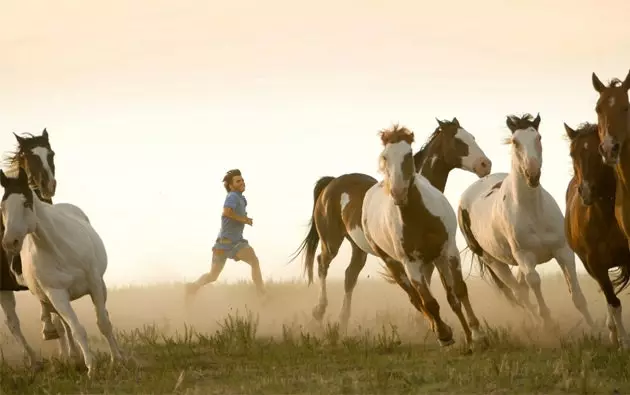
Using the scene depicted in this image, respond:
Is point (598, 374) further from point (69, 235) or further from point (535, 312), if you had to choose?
point (69, 235)

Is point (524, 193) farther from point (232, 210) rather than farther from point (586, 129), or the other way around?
point (232, 210)

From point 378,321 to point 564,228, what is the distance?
3826 mm

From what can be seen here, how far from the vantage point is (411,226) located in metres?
10.3

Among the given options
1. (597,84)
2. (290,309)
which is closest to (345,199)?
(290,309)

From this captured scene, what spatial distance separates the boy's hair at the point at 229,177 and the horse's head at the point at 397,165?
5927 millimetres

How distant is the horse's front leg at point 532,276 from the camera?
1083 centimetres

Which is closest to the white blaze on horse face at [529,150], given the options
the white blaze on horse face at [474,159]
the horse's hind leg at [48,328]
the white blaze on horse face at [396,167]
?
the white blaze on horse face at [396,167]

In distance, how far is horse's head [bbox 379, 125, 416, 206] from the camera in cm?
994

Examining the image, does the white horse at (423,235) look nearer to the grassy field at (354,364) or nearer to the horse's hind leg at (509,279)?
the grassy field at (354,364)

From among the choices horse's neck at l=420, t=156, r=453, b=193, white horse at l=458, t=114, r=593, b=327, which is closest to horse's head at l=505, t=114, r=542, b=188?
white horse at l=458, t=114, r=593, b=327

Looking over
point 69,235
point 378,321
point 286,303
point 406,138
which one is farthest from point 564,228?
point 286,303

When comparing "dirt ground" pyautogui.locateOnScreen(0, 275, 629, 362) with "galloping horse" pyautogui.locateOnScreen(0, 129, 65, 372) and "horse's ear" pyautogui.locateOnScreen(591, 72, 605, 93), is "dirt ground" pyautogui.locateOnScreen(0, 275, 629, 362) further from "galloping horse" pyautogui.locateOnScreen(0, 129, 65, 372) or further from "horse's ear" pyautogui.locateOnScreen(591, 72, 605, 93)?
"horse's ear" pyautogui.locateOnScreen(591, 72, 605, 93)

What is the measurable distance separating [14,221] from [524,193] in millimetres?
5089

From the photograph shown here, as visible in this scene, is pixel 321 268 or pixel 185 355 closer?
pixel 185 355
